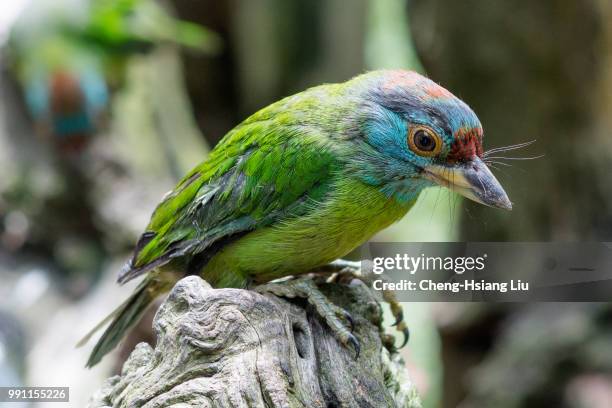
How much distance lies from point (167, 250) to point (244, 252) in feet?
1.14

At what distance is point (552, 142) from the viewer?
7.27m

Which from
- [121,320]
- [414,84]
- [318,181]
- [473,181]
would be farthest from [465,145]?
[121,320]

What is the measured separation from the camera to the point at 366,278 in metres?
3.46

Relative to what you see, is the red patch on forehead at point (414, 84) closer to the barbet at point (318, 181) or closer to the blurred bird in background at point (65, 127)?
the barbet at point (318, 181)

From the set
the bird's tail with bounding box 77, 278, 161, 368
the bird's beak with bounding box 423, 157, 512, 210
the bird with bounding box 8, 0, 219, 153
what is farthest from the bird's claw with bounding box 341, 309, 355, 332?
the bird with bounding box 8, 0, 219, 153

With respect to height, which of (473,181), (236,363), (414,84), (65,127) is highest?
(65,127)

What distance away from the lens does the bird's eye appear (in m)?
2.99

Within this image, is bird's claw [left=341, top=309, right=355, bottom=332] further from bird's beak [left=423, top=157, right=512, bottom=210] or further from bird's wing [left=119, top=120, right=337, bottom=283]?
bird's beak [left=423, top=157, right=512, bottom=210]

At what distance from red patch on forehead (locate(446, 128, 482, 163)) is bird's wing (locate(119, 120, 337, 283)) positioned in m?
0.47

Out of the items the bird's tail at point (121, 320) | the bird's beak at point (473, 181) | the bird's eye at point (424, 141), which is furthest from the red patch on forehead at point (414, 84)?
the bird's tail at point (121, 320)

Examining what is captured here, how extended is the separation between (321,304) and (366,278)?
450 millimetres

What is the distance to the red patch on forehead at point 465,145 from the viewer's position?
9.73 ft

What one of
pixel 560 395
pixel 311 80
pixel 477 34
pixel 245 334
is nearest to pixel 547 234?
pixel 560 395

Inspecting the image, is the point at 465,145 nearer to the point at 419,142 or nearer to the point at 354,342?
the point at 419,142
